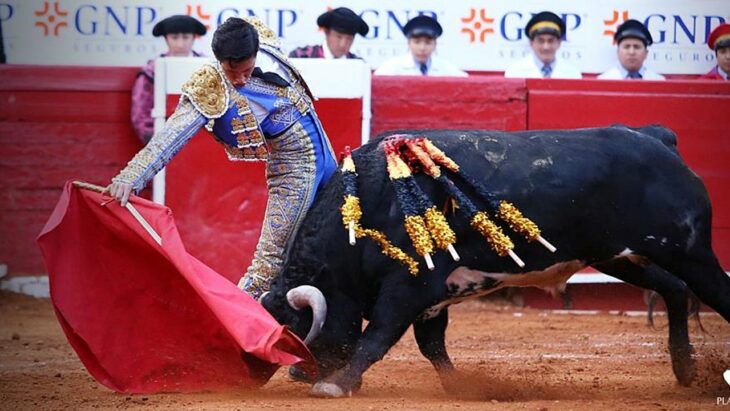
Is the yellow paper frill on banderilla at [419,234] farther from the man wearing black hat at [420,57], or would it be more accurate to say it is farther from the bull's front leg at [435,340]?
the man wearing black hat at [420,57]

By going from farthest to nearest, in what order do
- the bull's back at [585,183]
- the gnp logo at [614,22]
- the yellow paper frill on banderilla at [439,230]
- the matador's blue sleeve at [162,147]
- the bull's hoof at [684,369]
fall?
the gnp logo at [614,22], the bull's hoof at [684,369], the bull's back at [585,183], the yellow paper frill on banderilla at [439,230], the matador's blue sleeve at [162,147]

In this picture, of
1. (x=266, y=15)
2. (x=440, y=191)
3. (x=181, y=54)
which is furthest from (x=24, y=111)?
(x=440, y=191)

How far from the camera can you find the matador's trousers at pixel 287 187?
4.56 meters

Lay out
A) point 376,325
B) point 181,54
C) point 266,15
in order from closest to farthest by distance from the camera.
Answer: point 376,325 → point 181,54 → point 266,15

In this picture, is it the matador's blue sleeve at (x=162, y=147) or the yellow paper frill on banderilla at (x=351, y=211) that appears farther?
the yellow paper frill on banderilla at (x=351, y=211)

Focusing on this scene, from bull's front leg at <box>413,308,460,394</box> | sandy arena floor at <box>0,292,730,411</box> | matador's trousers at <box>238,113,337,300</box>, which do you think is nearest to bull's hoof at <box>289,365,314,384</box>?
sandy arena floor at <box>0,292,730,411</box>

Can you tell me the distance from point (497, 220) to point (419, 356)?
1436 millimetres

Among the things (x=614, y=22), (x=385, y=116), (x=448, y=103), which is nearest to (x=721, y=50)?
(x=614, y=22)

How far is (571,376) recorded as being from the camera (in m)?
5.02

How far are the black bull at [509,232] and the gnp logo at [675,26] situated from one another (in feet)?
11.5

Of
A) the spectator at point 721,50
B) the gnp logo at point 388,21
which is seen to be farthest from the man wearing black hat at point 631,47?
the gnp logo at point 388,21

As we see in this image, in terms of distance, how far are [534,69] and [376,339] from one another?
Answer: 12.1 ft

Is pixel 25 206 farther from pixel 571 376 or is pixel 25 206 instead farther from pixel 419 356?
pixel 571 376

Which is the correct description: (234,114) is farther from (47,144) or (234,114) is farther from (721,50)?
(721,50)
